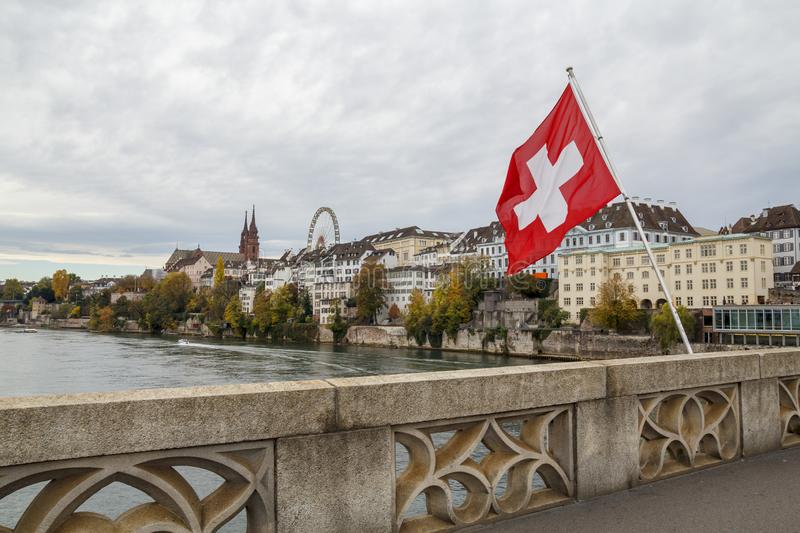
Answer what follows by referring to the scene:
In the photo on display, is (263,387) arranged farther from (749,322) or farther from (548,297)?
(548,297)

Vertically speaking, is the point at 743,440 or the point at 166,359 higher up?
the point at 743,440

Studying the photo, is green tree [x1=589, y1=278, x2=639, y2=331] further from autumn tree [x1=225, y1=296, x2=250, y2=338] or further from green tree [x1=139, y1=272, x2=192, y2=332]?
green tree [x1=139, y1=272, x2=192, y2=332]

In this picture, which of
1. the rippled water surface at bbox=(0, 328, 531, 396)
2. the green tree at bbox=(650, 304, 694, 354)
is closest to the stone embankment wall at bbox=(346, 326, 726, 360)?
the green tree at bbox=(650, 304, 694, 354)

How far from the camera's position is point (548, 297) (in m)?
90.6

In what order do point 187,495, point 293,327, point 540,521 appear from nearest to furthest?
point 187,495
point 540,521
point 293,327

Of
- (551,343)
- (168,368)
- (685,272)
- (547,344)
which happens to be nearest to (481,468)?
(168,368)

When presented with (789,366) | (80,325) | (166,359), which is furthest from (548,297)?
(80,325)

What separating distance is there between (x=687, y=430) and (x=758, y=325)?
6400cm

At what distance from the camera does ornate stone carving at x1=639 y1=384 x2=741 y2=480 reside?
497cm

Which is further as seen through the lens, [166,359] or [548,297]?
[548,297]

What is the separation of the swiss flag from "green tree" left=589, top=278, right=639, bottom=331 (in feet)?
218

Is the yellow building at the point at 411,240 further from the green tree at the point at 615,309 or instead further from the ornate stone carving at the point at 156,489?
the ornate stone carving at the point at 156,489

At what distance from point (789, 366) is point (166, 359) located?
62.0 meters

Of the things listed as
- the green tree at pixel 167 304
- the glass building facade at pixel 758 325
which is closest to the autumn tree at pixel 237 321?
the green tree at pixel 167 304
